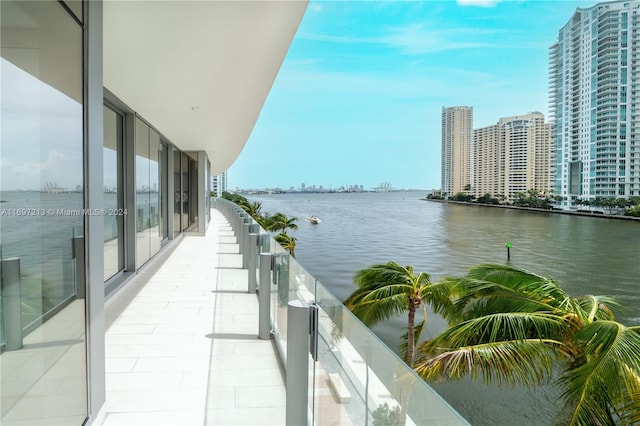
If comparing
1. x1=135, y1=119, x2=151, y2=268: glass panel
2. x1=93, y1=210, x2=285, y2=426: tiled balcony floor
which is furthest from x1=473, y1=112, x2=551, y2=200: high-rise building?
x1=93, y1=210, x2=285, y2=426: tiled balcony floor

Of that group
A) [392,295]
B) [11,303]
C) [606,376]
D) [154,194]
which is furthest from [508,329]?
[154,194]

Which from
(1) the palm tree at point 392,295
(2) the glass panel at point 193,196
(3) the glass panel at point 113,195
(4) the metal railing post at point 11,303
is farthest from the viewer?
(2) the glass panel at point 193,196

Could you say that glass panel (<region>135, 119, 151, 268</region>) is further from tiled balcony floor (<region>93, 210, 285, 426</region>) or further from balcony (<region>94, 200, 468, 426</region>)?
balcony (<region>94, 200, 468, 426</region>)

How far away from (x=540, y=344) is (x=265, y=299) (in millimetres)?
3970

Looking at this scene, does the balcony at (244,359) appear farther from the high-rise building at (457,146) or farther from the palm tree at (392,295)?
the high-rise building at (457,146)

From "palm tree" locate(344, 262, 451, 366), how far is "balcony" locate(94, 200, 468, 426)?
3.10 metres

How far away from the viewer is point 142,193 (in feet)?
30.4

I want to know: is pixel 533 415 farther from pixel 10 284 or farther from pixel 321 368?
pixel 10 284

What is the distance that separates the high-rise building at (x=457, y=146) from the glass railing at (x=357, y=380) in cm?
16310

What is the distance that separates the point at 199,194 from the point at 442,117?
159929mm

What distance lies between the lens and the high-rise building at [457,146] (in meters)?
158

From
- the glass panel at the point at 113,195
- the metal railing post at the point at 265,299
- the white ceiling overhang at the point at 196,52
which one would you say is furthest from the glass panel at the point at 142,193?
the metal railing post at the point at 265,299

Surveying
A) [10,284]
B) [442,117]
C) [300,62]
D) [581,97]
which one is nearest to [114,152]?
[10,284]

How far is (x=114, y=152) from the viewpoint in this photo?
7789 mm
